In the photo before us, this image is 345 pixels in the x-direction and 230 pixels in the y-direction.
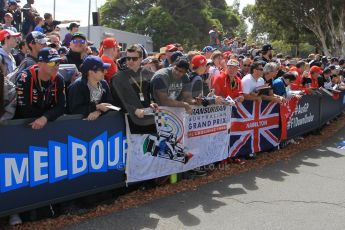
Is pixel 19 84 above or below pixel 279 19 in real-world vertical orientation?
below

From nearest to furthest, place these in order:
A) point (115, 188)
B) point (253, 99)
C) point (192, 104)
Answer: point (115, 188) → point (192, 104) → point (253, 99)

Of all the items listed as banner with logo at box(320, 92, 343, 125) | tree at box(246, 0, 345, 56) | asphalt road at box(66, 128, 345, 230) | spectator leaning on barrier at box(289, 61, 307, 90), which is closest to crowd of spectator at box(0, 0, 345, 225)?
spectator leaning on barrier at box(289, 61, 307, 90)

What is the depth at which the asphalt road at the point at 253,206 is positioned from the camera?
516cm

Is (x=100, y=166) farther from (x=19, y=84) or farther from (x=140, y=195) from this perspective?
(x=19, y=84)

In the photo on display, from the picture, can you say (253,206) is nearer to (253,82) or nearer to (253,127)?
(253,127)

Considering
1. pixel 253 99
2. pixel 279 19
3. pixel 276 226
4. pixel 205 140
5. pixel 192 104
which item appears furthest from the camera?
pixel 279 19

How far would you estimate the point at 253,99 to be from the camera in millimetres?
8203

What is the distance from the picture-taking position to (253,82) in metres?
8.23

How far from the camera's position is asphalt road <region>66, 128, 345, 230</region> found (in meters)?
5.16

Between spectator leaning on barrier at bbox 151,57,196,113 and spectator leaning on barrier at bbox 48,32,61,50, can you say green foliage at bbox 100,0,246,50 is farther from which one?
spectator leaning on barrier at bbox 151,57,196,113

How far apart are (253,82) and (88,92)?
399 cm

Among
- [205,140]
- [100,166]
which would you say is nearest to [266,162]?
[205,140]

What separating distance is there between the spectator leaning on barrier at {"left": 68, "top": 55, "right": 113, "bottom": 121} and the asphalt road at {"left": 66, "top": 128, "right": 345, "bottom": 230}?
1.30 meters

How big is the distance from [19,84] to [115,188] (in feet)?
6.39
